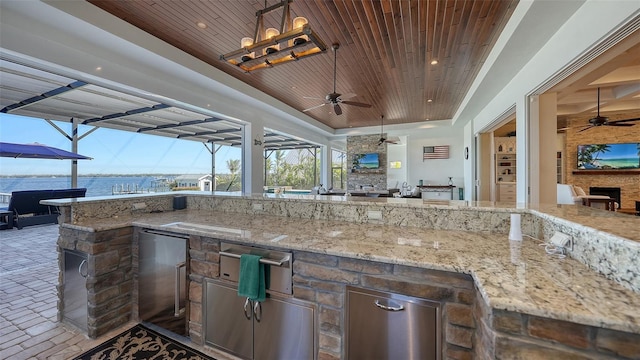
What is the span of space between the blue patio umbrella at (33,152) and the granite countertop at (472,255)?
543 centimetres

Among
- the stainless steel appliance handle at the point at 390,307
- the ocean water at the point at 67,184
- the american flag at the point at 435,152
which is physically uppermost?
the american flag at the point at 435,152

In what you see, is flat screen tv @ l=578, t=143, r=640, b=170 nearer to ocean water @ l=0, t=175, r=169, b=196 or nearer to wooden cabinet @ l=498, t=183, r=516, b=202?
wooden cabinet @ l=498, t=183, r=516, b=202

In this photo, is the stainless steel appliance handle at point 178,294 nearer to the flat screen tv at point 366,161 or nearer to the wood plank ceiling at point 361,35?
the wood plank ceiling at point 361,35

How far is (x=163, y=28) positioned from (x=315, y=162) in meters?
8.19

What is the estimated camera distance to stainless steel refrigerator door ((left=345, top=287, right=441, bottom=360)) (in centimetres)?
124

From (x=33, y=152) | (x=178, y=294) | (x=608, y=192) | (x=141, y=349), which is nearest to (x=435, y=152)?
(x=608, y=192)

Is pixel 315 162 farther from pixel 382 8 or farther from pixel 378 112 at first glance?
pixel 382 8

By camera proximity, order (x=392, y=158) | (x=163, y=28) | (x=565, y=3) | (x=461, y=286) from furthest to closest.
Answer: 1. (x=392, y=158)
2. (x=163, y=28)
3. (x=565, y=3)
4. (x=461, y=286)

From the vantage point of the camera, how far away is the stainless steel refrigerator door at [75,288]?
6.86 ft

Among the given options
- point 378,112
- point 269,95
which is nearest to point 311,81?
point 269,95

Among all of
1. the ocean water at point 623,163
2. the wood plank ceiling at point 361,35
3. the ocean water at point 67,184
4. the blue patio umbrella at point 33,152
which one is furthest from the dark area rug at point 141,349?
the ocean water at point 623,163

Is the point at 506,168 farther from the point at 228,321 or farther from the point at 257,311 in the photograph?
the point at 228,321

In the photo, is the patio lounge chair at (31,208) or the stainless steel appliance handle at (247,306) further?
the patio lounge chair at (31,208)

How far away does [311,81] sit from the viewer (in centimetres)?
479
